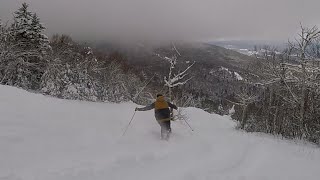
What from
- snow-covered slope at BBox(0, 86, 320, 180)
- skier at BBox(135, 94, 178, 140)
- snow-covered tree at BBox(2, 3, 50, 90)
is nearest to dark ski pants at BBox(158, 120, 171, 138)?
skier at BBox(135, 94, 178, 140)

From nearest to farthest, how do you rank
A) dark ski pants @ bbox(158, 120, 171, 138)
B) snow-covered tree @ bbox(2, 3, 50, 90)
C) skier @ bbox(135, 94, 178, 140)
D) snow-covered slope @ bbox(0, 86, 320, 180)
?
snow-covered slope @ bbox(0, 86, 320, 180) < dark ski pants @ bbox(158, 120, 171, 138) < skier @ bbox(135, 94, 178, 140) < snow-covered tree @ bbox(2, 3, 50, 90)

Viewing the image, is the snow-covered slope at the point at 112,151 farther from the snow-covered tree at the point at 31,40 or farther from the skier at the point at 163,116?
the snow-covered tree at the point at 31,40

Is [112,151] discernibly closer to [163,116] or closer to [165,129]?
[165,129]

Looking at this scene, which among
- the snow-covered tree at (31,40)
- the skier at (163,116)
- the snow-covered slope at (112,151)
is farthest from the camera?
the snow-covered tree at (31,40)

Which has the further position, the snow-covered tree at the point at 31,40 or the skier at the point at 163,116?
the snow-covered tree at the point at 31,40

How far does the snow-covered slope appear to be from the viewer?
22.6 ft

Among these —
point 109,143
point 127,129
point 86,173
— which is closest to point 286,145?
point 127,129

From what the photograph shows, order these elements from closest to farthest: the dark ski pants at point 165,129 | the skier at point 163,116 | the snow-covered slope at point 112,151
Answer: the snow-covered slope at point 112,151
the dark ski pants at point 165,129
the skier at point 163,116

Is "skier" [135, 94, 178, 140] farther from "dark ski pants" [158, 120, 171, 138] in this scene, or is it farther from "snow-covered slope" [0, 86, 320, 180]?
"snow-covered slope" [0, 86, 320, 180]

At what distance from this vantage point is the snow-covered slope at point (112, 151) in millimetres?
6891

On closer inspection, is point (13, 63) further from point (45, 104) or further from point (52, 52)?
point (45, 104)

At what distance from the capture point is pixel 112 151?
8.34 meters

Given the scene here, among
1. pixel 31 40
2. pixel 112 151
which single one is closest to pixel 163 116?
pixel 112 151

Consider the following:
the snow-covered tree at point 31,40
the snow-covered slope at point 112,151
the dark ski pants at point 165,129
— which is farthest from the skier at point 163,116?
the snow-covered tree at point 31,40
